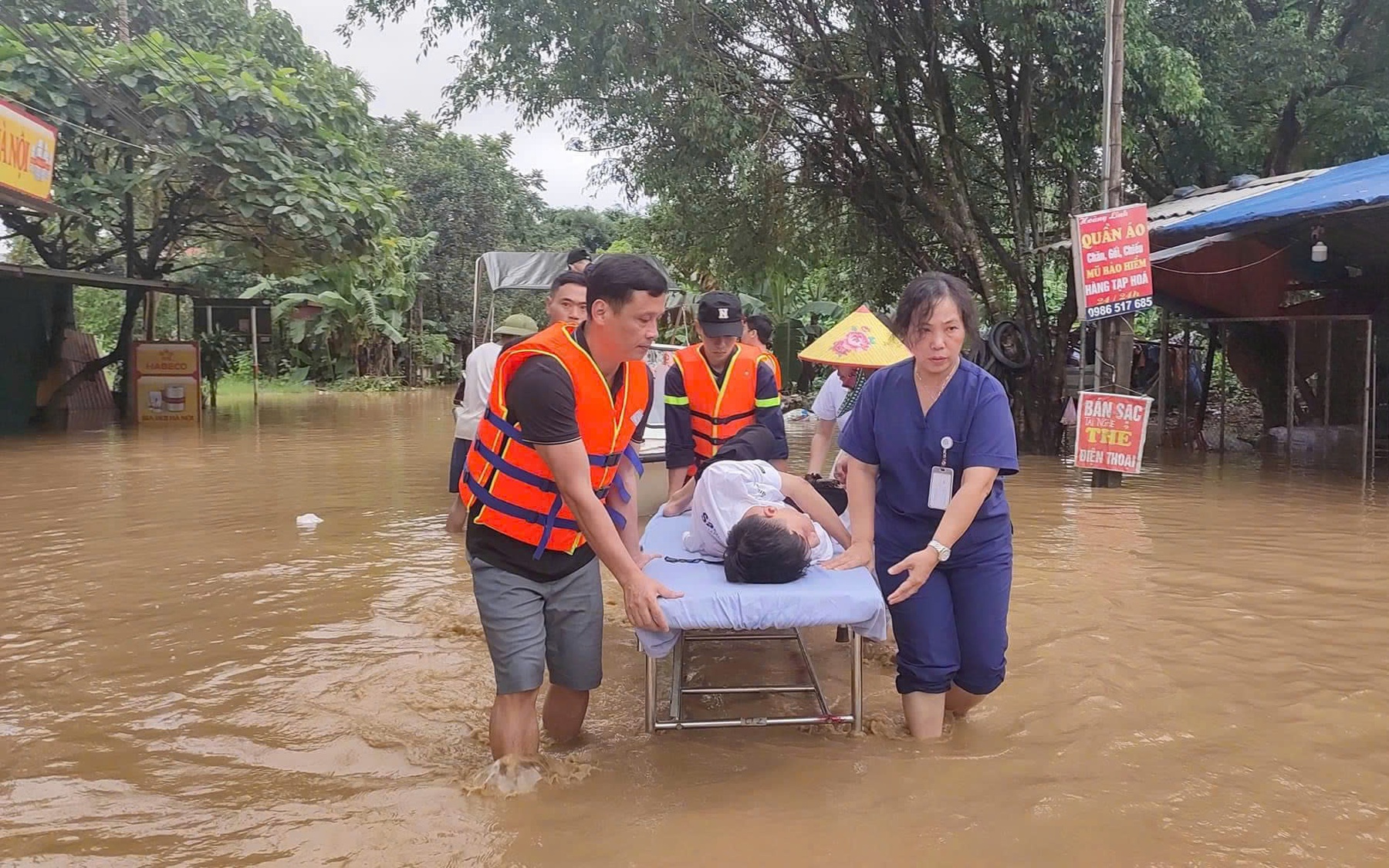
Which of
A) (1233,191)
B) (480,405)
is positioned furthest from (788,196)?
(480,405)

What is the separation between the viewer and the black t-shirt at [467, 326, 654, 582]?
117 inches

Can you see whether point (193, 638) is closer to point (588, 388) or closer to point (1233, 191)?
point (588, 388)

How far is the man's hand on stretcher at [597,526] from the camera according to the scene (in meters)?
2.97

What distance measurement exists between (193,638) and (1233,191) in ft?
38.4

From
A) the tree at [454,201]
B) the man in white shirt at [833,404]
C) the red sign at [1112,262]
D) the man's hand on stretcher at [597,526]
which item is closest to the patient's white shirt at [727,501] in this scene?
the man's hand on stretcher at [597,526]

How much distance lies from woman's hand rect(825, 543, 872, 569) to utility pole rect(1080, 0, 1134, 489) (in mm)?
7222

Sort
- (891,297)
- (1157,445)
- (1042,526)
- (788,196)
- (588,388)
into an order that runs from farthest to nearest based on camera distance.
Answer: (891,297), (788,196), (1157,445), (1042,526), (588,388)

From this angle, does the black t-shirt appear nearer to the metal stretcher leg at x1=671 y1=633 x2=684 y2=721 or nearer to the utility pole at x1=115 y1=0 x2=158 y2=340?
the metal stretcher leg at x1=671 y1=633 x2=684 y2=721

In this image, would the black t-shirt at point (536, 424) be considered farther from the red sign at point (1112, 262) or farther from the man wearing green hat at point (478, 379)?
the red sign at point (1112, 262)

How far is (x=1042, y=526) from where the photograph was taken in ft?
26.6

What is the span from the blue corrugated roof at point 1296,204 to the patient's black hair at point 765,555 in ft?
24.8

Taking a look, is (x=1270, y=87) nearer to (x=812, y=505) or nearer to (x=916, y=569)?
(x=812, y=505)

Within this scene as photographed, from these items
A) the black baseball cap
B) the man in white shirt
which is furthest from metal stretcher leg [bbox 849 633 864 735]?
the man in white shirt

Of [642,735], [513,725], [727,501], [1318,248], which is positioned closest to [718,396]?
[727,501]
